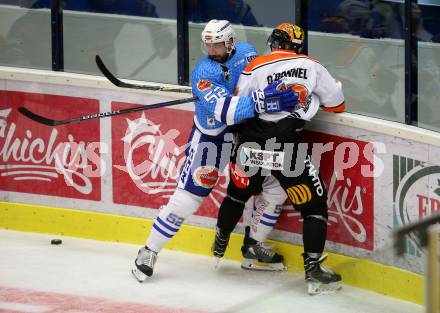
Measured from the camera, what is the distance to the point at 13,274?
21.0ft

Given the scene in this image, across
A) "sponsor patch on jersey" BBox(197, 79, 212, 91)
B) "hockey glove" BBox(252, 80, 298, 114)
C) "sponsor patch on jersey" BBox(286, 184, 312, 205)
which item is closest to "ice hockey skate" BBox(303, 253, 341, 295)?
"sponsor patch on jersey" BBox(286, 184, 312, 205)

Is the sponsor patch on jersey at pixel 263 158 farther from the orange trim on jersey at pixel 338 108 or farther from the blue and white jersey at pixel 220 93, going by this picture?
the orange trim on jersey at pixel 338 108

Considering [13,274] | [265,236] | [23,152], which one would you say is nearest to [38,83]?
[23,152]

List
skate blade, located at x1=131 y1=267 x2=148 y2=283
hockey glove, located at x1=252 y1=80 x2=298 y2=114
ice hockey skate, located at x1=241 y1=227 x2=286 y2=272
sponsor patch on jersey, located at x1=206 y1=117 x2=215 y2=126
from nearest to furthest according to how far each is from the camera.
Answer: hockey glove, located at x1=252 y1=80 x2=298 y2=114 < sponsor patch on jersey, located at x1=206 y1=117 x2=215 y2=126 < skate blade, located at x1=131 y1=267 x2=148 y2=283 < ice hockey skate, located at x1=241 y1=227 x2=286 y2=272

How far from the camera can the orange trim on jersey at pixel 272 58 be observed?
5906mm

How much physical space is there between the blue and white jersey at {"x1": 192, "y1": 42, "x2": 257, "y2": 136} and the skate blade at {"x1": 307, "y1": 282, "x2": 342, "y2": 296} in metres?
A: 0.92

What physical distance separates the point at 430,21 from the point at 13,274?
261 centimetres

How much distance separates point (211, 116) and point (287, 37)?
1.97 feet

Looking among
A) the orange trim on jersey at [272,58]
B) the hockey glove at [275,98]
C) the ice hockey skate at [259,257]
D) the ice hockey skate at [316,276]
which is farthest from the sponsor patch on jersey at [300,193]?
the orange trim on jersey at [272,58]

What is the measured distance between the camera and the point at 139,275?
630 centimetres

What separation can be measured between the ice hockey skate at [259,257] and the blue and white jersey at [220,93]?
0.69 metres

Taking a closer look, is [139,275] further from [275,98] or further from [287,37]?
[287,37]

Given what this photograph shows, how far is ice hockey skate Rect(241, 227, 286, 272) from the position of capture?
6430 mm

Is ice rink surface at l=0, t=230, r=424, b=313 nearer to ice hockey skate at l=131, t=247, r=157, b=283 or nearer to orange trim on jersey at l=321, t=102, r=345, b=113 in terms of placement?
ice hockey skate at l=131, t=247, r=157, b=283
